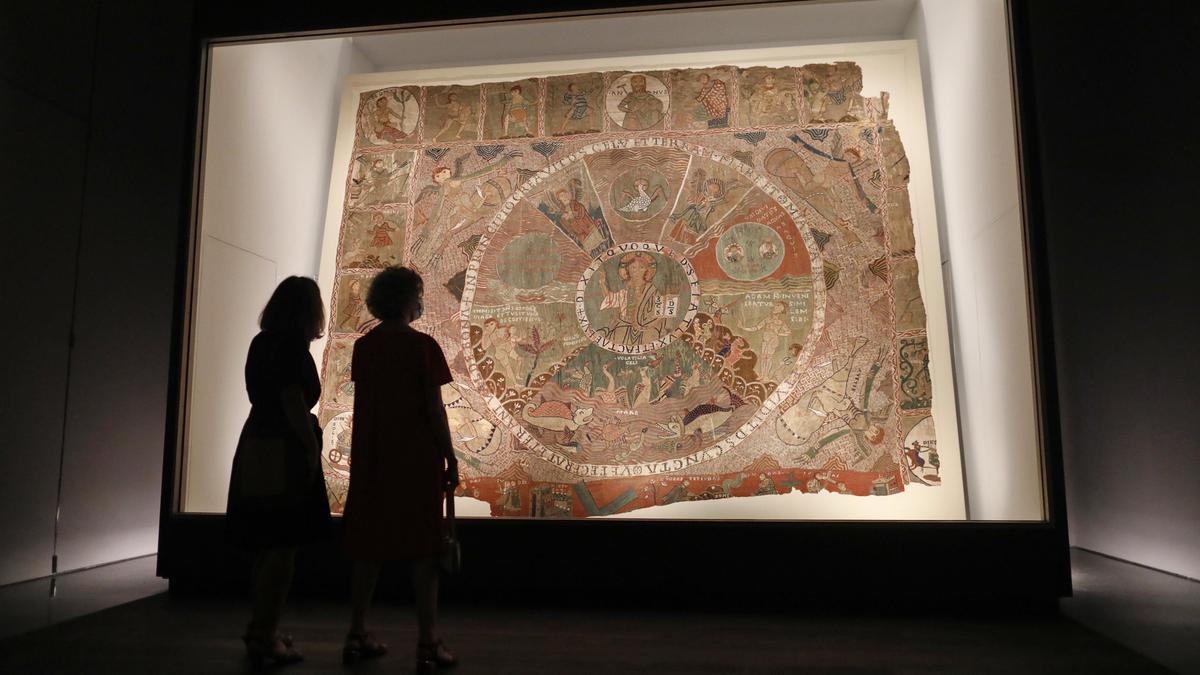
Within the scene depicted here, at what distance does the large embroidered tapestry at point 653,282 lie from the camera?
421 cm

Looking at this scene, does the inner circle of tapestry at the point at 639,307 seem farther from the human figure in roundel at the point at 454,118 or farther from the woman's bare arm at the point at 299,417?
the woman's bare arm at the point at 299,417

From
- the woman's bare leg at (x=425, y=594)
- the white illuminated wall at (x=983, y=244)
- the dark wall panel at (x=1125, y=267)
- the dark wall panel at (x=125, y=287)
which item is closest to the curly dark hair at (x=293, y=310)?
the woman's bare leg at (x=425, y=594)

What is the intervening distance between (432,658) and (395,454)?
0.74m

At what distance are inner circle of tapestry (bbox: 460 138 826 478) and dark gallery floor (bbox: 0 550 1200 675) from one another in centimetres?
92

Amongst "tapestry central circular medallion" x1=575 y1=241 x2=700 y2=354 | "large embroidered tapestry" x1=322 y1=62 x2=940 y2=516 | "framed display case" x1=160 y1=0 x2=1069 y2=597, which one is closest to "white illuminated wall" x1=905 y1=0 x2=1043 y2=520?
"framed display case" x1=160 y1=0 x2=1069 y2=597

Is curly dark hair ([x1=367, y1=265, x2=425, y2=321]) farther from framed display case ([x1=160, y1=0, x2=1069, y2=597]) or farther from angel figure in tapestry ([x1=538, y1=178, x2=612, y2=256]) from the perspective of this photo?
angel figure in tapestry ([x1=538, y1=178, x2=612, y2=256])

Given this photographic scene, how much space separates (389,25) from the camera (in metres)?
4.43

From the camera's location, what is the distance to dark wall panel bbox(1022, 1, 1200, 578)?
4.62 m

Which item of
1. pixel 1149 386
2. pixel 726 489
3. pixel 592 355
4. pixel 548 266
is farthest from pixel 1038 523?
pixel 548 266

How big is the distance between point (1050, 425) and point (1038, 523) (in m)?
0.47

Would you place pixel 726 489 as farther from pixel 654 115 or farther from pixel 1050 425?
pixel 654 115

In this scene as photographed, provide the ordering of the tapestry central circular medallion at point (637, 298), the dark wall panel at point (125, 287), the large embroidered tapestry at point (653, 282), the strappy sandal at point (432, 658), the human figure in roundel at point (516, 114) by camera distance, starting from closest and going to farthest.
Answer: the strappy sandal at point (432, 658)
the large embroidered tapestry at point (653, 282)
the tapestry central circular medallion at point (637, 298)
the human figure in roundel at point (516, 114)
the dark wall panel at point (125, 287)

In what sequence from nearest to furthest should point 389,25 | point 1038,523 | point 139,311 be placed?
point 1038,523
point 389,25
point 139,311

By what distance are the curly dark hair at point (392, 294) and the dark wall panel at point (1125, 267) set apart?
11.2 feet
